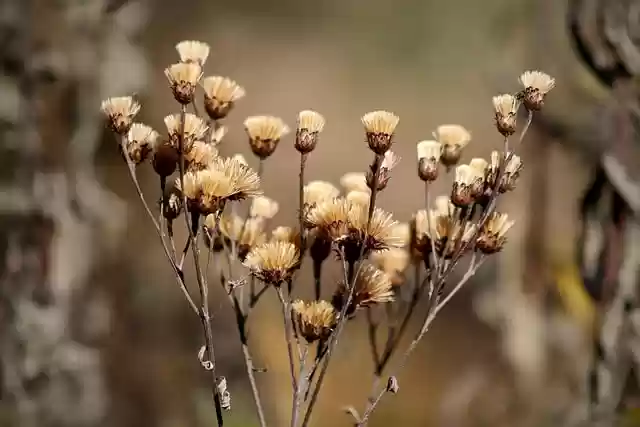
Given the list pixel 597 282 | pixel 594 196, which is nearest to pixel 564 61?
pixel 594 196

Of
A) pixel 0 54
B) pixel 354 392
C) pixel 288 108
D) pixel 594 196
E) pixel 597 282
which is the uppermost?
pixel 0 54

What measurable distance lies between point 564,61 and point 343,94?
1.02ft

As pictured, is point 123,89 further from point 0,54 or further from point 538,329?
point 538,329

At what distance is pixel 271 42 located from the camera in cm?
100

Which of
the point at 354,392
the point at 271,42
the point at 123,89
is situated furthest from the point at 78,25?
the point at 354,392

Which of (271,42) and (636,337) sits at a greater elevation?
(271,42)

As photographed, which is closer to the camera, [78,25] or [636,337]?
[636,337]

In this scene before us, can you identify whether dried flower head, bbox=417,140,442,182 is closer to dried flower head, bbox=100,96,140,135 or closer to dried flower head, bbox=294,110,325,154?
dried flower head, bbox=294,110,325,154

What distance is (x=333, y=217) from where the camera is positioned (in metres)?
0.49

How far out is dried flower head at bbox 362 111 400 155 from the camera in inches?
19.0

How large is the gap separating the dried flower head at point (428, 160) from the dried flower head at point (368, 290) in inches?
3.2

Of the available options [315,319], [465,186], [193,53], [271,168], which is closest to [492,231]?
[465,186]

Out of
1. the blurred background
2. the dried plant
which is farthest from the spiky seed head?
the blurred background

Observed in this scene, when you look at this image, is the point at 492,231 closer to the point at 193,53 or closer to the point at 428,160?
the point at 428,160
